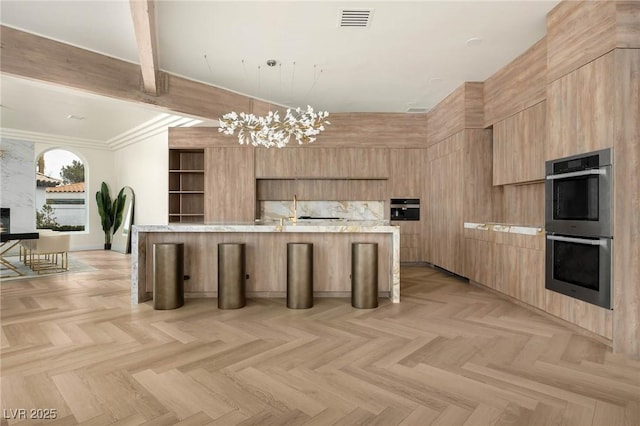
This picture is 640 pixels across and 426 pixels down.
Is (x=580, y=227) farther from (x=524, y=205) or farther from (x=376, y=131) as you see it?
(x=376, y=131)

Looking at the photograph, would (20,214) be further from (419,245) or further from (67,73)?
(419,245)

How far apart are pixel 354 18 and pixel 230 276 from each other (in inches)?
116

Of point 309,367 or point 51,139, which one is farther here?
point 51,139

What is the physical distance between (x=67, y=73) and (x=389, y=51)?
3.79 metres

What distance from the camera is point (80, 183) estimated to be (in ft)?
31.8

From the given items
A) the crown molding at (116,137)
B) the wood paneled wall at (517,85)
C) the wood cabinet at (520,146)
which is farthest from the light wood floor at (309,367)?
the crown molding at (116,137)

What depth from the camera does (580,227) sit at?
9.93ft

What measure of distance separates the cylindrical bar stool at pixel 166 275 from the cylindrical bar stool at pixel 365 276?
190 cm

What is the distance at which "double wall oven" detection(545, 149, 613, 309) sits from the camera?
2.79 m

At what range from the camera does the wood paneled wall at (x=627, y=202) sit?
2.73 meters

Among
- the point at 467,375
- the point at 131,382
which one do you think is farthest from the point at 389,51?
the point at 131,382

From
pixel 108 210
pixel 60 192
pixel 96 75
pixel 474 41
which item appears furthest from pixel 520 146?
pixel 60 192

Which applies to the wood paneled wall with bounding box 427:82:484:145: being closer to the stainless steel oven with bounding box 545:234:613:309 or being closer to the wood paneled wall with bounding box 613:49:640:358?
the stainless steel oven with bounding box 545:234:613:309

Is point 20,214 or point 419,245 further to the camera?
point 20,214
